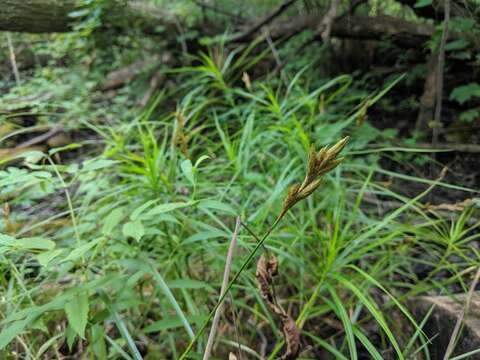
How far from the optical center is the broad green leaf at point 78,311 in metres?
0.72

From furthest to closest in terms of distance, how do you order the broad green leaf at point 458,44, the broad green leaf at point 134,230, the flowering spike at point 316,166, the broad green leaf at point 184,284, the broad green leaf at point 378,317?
the broad green leaf at point 458,44 → the broad green leaf at point 184,284 → the broad green leaf at point 378,317 → the broad green leaf at point 134,230 → the flowering spike at point 316,166

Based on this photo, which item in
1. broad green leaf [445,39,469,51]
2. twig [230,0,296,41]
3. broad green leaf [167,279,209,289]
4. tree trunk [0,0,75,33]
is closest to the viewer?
broad green leaf [167,279,209,289]

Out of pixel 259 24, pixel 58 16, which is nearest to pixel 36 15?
pixel 58 16

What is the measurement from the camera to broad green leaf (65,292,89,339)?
2.36ft

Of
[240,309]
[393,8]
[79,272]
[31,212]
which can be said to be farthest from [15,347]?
[393,8]

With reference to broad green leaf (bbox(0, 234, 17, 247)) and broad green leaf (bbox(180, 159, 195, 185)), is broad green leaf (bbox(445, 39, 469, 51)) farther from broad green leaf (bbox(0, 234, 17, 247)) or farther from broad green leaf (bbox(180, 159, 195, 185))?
broad green leaf (bbox(0, 234, 17, 247))

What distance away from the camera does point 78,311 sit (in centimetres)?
76

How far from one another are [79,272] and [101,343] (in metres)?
0.33

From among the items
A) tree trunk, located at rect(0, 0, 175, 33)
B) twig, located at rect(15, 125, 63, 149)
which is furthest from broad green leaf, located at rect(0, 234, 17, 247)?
twig, located at rect(15, 125, 63, 149)

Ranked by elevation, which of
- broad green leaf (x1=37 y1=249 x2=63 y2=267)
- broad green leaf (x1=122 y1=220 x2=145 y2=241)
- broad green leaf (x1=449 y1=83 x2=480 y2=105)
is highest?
broad green leaf (x1=122 y1=220 x2=145 y2=241)

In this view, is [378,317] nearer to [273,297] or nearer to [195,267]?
[273,297]

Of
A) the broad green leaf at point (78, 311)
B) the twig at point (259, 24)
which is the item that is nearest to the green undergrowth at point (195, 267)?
the broad green leaf at point (78, 311)

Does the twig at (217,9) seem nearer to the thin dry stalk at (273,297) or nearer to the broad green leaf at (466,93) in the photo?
the broad green leaf at (466,93)

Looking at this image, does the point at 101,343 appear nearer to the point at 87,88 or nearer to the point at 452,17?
the point at 87,88
